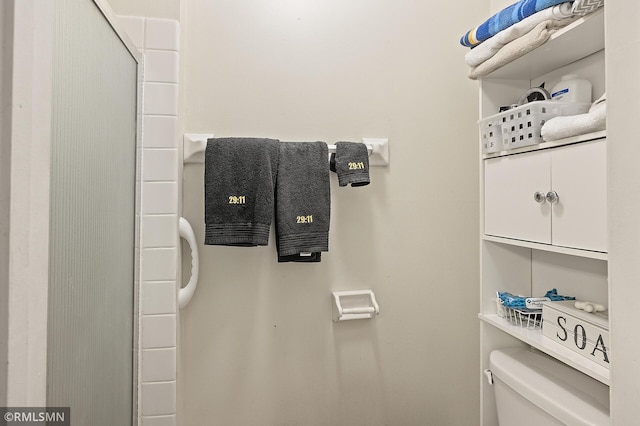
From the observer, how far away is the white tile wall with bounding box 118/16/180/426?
1.06m

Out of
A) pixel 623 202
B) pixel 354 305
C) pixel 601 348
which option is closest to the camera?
pixel 623 202

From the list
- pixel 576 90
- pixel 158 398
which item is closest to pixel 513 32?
pixel 576 90

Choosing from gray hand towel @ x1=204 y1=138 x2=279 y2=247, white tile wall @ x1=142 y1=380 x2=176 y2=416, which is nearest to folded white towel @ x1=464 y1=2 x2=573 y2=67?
gray hand towel @ x1=204 y1=138 x2=279 y2=247

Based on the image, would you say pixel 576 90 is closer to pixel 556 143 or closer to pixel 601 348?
pixel 556 143

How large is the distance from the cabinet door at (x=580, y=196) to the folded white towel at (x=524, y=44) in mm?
290

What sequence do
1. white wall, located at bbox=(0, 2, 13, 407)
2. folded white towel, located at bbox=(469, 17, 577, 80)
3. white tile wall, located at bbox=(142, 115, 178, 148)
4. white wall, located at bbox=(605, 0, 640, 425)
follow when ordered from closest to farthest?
white wall, located at bbox=(0, 2, 13, 407)
white wall, located at bbox=(605, 0, 640, 425)
folded white towel, located at bbox=(469, 17, 577, 80)
white tile wall, located at bbox=(142, 115, 178, 148)

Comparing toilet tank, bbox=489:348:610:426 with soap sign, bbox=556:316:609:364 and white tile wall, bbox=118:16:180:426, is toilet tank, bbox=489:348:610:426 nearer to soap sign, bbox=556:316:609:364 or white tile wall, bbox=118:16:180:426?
soap sign, bbox=556:316:609:364

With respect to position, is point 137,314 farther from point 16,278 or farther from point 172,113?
point 16,278

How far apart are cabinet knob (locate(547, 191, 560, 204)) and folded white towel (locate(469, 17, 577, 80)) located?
0.39m

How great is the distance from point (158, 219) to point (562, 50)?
125 centimetres

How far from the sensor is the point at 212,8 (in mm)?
1253

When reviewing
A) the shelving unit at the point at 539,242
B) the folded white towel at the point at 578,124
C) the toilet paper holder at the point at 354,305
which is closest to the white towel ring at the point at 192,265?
the toilet paper holder at the point at 354,305

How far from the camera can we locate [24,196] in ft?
1.28

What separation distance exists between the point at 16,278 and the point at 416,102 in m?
1.30
